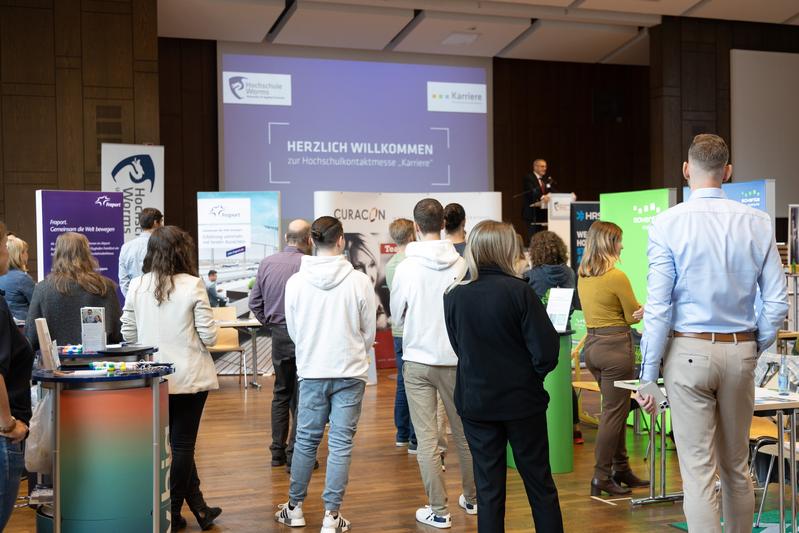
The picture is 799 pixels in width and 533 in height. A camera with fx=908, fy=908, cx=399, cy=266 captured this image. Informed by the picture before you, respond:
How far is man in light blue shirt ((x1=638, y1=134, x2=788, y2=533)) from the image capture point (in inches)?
126

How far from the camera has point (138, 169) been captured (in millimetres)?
10102

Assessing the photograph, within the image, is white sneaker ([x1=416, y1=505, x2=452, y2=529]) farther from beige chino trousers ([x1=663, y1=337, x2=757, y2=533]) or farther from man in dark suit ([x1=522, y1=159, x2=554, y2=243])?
man in dark suit ([x1=522, y1=159, x2=554, y2=243])

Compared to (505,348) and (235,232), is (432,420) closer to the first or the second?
(505,348)

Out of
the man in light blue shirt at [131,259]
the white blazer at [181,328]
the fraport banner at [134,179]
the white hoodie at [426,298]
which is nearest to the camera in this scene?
the white blazer at [181,328]

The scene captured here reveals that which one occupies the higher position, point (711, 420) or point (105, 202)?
point (105, 202)

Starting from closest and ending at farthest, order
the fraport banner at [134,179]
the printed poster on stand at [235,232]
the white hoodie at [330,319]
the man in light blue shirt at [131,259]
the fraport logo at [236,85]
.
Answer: the white hoodie at [330,319], the man in light blue shirt at [131,259], the fraport banner at [134,179], the printed poster on stand at [235,232], the fraport logo at [236,85]

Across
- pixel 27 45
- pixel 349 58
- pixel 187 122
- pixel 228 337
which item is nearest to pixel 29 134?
pixel 27 45

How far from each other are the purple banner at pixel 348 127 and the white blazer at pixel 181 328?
8453 mm

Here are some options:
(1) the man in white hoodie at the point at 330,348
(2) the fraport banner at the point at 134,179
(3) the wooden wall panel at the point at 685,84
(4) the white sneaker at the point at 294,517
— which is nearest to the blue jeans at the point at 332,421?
(1) the man in white hoodie at the point at 330,348

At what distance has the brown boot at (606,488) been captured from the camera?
16.9ft

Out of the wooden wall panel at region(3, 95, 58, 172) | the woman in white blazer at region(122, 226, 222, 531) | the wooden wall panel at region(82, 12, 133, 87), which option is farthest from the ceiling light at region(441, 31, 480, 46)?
the woman in white blazer at region(122, 226, 222, 531)

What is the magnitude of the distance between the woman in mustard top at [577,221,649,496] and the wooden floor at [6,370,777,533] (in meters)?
0.29

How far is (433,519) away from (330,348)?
1.05m

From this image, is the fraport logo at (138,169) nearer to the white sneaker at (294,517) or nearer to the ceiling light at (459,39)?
the ceiling light at (459,39)
